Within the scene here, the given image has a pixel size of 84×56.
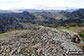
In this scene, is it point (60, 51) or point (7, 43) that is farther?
point (7, 43)

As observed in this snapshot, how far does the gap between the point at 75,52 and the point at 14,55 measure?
848 cm

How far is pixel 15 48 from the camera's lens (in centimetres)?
2005

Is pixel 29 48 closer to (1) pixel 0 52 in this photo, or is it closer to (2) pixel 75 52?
(1) pixel 0 52

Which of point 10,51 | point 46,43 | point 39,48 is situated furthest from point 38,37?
point 10,51

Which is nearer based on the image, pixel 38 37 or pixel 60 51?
pixel 60 51

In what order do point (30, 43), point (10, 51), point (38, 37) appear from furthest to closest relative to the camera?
point (38, 37) → point (30, 43) → point (10, 51)

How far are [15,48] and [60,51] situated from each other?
6309 mm

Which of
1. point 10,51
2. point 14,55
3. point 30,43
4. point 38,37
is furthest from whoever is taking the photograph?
point 38,37

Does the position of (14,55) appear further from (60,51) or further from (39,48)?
(60,51)

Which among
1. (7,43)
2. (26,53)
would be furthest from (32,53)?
(7,43)

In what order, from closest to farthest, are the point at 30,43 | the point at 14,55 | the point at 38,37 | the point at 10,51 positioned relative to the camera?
the point at 14,55 → the point at 10,51 → the point at 30,43 → the point at 38,37

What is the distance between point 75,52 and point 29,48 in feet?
21.4

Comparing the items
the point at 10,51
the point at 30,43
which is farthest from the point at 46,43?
the point at 10,51

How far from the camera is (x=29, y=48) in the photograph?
2002 cm
